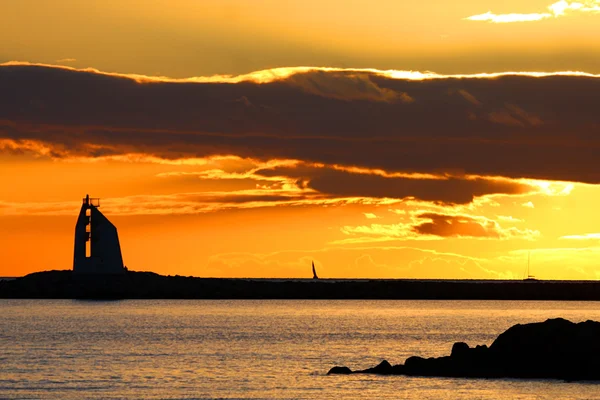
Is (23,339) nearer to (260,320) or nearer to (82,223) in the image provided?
(260,320)

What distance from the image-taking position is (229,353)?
68.4m

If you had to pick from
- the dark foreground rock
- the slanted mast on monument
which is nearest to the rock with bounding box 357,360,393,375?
the dark foreground rock

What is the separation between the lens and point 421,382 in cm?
5131

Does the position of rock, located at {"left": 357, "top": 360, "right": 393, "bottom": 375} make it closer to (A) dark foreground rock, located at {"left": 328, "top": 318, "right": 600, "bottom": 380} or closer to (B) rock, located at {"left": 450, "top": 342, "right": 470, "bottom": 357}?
(A) dark foreground rock, located at {"left": 328, "top": 318, "right": 600, "bottom": 380}

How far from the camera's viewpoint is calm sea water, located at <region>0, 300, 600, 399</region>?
1925 inches

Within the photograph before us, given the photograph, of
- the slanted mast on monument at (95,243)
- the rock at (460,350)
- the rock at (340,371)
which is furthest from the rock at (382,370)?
the slanted mast on monument at (95,243)

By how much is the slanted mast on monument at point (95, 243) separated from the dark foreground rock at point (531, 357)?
7049cm

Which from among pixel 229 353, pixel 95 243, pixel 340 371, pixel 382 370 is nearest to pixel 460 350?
pixel 382 370

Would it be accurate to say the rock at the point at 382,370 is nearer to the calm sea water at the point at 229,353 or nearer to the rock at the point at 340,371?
the rock at the point at 340,371

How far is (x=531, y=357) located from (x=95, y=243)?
Answer: 253ft

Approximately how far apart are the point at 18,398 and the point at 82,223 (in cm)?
7677

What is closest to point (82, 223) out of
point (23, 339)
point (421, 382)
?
point (23, 339)

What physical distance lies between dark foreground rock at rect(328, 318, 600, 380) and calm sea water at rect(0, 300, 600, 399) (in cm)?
150

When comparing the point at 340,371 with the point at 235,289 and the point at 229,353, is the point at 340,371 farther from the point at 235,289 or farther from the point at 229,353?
the point at 235,289
